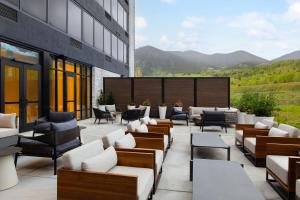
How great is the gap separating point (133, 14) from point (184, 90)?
41.4ft

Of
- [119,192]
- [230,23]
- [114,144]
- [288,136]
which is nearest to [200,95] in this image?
[288,136]

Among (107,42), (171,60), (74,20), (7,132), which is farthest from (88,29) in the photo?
(171,60)

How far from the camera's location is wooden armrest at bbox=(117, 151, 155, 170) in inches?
132

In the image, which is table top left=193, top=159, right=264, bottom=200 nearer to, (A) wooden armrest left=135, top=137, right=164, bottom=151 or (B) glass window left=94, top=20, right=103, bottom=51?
(A) wooden armrest left=135, top=137, right=164, bottom=151

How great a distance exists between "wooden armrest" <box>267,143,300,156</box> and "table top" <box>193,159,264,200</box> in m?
0.88

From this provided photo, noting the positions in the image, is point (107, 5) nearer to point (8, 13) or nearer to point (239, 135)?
point (8, 13)

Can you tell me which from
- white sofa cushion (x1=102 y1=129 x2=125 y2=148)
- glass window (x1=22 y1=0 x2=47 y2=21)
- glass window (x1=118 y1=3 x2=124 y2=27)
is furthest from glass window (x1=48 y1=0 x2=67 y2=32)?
glass window (x1=118 y1=3 x2=124 y2=27)

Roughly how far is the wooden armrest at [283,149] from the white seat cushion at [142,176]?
6.99ft

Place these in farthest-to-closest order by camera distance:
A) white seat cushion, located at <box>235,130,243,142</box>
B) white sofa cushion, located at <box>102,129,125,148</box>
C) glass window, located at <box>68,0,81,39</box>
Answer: glass window, located at <box>68,0,81,39</box>
white seat cushion, located at <box>235,130,243,142</box>
white sofa cushion, located at <box>102,129,125,148</box>

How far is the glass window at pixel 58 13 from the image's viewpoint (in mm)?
9559

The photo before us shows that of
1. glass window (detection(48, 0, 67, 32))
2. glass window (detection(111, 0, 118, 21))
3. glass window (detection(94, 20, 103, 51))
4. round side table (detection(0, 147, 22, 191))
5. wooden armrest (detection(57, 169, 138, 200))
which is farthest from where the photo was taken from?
glass window (detection(111, 0, 118, 21))

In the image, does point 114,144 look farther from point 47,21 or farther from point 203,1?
point 203,1

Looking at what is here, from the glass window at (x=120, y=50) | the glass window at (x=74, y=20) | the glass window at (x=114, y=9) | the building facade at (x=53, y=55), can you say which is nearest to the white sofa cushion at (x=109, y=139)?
the building facade at (x=53, y=55)

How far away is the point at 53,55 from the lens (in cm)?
1018
